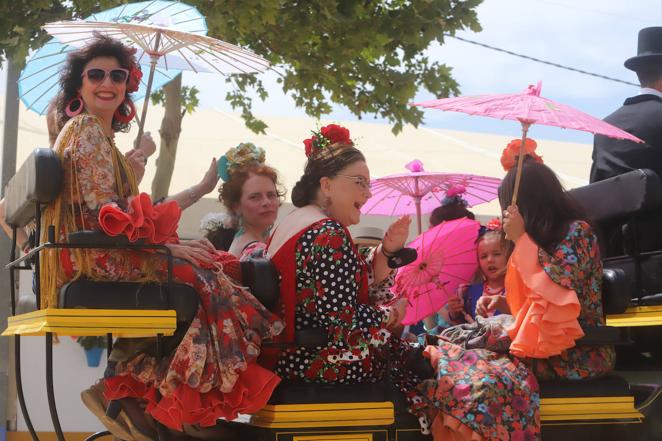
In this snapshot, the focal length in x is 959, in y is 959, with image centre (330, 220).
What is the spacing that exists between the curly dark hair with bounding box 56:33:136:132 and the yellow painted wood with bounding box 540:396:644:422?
221cm

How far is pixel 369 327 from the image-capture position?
3.80 meters

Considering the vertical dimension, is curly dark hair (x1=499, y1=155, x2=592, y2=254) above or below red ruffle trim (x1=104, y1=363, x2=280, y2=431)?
above

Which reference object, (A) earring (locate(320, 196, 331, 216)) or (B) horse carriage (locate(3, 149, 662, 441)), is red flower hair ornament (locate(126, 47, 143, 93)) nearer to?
(B) horse carriage (locate(3, 149, 662, 441))

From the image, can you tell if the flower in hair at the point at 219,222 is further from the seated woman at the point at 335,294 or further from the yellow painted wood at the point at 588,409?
the yellow painted wood at the point at 588,409

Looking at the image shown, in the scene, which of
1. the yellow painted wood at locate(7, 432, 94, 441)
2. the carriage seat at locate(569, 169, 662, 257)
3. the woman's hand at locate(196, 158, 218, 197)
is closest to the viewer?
the carriage seat at locate(569, 169, 662, 257)

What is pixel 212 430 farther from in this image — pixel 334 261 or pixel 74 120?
pixel 74 120

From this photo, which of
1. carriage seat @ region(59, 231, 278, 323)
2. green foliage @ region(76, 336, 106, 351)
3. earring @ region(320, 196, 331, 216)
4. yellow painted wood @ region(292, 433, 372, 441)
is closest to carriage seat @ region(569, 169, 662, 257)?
earring @ region(320, 196, 331, 216)

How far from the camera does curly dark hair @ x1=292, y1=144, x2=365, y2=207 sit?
4102 millimetres

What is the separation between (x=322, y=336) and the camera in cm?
374

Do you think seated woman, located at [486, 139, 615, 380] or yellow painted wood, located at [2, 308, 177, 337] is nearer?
yellow painted wood, located at [2, 308, 177, 337]

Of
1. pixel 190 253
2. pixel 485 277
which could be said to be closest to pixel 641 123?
pixel 485 277

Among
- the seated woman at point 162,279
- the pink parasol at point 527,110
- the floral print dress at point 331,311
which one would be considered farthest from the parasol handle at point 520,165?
the seated woman at point 162,279

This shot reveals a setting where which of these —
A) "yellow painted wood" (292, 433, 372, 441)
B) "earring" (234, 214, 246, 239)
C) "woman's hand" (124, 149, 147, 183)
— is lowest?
"yellow painted wood" (292, 433, 372, 441)

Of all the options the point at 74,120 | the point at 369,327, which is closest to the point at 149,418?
the point at 369,327
